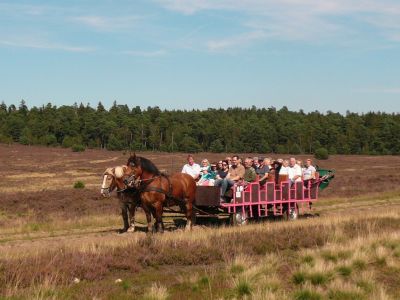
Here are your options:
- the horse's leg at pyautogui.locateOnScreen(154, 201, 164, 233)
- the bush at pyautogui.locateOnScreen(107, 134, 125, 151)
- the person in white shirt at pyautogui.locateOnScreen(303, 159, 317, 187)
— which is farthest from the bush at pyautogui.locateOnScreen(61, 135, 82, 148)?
the horse's leg at pyautogui.locateOnScreen(154, 201, 164, 233)

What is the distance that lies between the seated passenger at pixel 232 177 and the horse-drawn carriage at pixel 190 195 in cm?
21

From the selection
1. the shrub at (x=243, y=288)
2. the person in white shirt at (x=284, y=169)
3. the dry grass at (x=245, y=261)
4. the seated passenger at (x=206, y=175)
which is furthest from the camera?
the person in white shirt at (x=284, y=169)

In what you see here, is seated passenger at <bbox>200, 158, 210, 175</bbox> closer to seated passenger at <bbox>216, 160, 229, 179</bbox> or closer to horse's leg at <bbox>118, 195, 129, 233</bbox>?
seated passenger at <bbox>216, 160, 229, 179</bbox>

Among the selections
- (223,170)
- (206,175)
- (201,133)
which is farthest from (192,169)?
(201,133)

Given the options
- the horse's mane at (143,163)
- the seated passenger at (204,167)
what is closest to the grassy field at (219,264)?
the horse's mane at (143,163)

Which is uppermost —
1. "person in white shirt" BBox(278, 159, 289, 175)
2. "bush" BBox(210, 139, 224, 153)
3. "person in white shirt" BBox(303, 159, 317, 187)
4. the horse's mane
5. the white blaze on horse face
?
the horse's mane

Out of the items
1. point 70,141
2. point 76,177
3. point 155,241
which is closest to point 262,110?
point 70,141

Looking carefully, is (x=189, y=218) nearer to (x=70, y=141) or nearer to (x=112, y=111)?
(x=70, y=141)

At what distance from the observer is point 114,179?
51.7 feet

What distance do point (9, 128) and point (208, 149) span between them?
4872cm

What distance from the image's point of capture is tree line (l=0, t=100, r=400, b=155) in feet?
442

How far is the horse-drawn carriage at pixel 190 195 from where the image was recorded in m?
15.7

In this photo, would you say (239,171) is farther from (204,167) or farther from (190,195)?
(190,195)

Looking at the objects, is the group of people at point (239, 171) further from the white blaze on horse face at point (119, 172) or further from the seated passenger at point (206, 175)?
the white blaze on horse face at point (119, 172)
